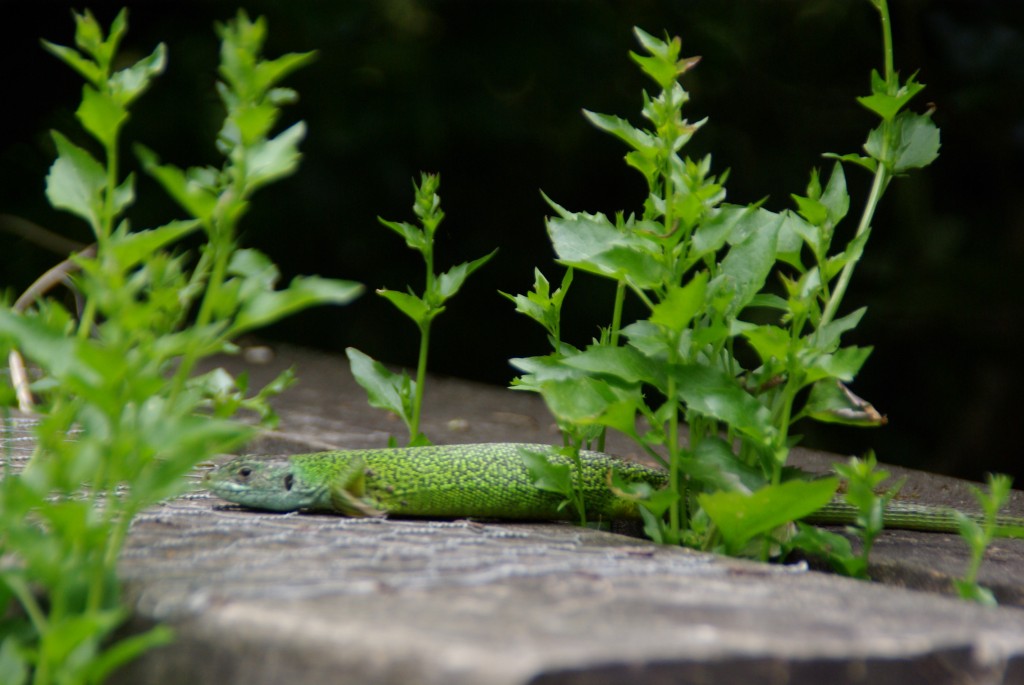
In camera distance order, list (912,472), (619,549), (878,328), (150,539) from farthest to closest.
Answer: (878,328), (912,472), (619,549), (150,539)

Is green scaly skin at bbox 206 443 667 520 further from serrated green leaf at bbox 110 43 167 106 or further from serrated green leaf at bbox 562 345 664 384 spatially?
serrated green leaf at bbox 110 43 167 106

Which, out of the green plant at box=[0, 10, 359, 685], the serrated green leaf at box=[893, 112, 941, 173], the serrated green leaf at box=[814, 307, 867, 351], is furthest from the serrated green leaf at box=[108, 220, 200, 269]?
the serrated green leaf at box=[893, 112, 941, 173]

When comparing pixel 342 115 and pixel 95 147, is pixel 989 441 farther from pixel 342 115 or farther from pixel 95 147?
pixel 95 147

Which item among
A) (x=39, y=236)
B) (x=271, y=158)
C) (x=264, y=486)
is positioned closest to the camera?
(x=271, y=158)

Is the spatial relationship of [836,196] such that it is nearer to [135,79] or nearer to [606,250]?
[606,250]

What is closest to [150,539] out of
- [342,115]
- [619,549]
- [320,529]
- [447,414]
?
[320,529]

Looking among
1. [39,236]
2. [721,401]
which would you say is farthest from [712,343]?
[39,236]
